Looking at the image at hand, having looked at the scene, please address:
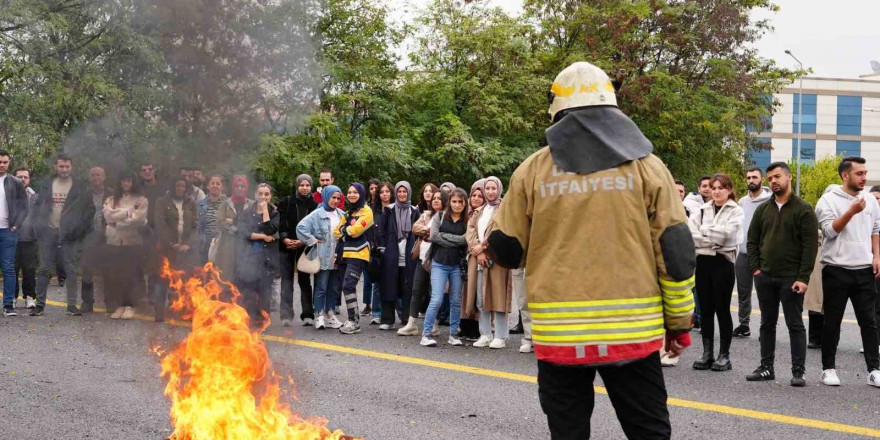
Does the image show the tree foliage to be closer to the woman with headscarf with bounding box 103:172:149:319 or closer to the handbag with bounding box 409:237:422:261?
the woman with headscarf with bounding box 103:172:149:319

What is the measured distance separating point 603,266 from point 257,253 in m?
5.06

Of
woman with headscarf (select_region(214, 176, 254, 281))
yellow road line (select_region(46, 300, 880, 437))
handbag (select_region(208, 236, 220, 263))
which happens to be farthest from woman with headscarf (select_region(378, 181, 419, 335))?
handbag (select_region(208, 236, 220, 263))

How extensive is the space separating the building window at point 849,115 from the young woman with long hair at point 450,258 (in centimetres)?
8487

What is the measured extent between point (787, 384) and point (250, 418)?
470 cm

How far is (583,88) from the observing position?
3279 mm

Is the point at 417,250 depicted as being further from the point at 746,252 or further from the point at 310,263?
the point at 746,252

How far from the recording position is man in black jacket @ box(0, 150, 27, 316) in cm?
981

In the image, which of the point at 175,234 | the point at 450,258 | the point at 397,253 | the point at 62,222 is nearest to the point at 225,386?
the point at 175,234

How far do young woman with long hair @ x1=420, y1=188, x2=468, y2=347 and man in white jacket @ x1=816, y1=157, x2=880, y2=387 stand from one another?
354 cm

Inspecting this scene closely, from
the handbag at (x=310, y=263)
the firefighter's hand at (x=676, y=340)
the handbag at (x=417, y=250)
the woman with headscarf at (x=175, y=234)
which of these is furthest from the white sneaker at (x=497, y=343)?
the firefighter's hand at (x=676, y=340)

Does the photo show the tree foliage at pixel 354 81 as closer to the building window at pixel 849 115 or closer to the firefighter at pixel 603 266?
the firefighter at pixel 603 266

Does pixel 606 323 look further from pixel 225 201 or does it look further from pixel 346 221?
pixel 346 221

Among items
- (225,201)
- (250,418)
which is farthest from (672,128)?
(250,418)

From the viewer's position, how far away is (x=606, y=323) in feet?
10.2
